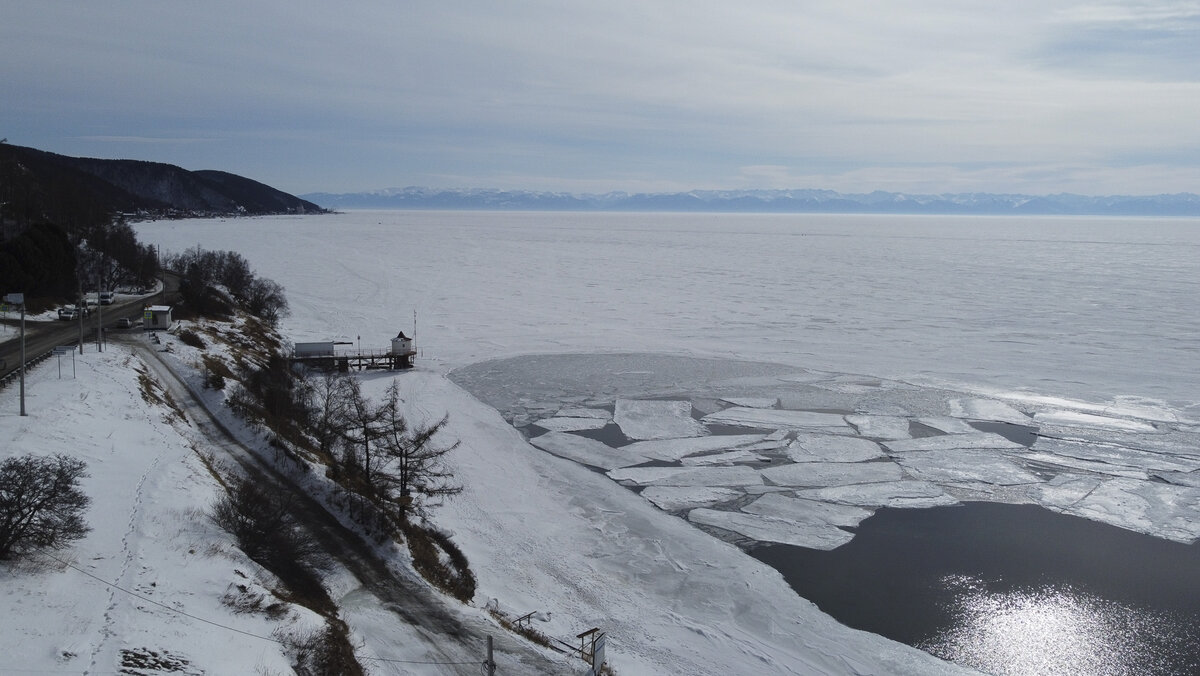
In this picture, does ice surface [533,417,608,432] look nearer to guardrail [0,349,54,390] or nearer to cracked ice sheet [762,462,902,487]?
cracked ice sheet [762,462,902,487]

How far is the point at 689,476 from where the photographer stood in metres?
22.9

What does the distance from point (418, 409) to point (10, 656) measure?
737 inches

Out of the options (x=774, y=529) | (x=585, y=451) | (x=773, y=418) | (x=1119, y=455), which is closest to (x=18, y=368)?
(x=585, y=451)

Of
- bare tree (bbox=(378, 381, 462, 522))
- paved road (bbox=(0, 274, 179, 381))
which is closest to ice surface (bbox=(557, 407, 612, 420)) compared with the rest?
bare tree (bbox=(378, 381, 462, 522))

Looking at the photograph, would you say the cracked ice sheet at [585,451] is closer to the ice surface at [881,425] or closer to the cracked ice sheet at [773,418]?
the cracked ice sheet at [773,418]

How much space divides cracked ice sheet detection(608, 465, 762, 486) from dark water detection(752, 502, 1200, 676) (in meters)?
3.79

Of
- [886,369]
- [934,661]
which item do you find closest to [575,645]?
[934,661]

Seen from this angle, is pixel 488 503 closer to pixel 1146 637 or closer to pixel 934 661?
pixel 934 661

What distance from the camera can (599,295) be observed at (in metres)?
59.3

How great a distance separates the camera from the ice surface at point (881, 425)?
26.2m

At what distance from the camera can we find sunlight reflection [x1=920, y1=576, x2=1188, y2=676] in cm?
1412

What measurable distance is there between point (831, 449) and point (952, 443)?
405 cm

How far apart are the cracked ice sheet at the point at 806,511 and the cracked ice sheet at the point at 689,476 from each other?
1.32 metres

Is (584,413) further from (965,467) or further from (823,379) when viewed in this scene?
(965,467)
